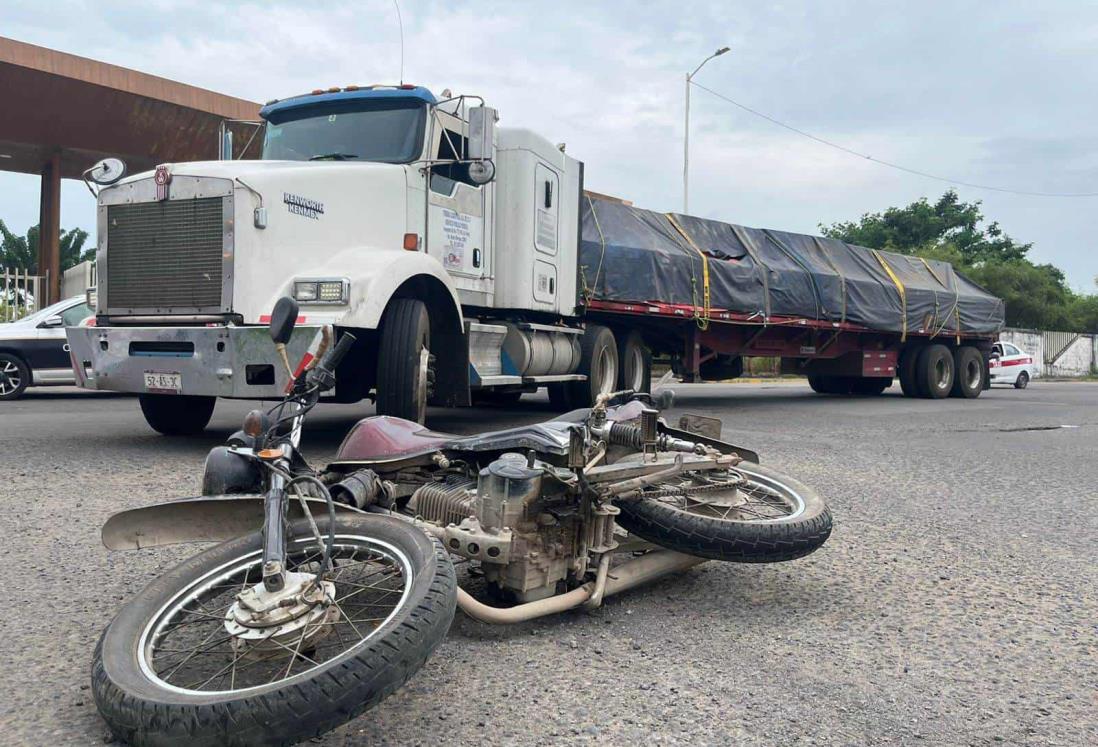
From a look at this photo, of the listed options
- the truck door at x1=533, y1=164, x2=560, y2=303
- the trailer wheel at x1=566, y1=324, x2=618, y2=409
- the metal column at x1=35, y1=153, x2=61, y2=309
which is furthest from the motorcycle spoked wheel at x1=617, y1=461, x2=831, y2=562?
the metal column at x1=35, y1=153, x2=61, y2=309

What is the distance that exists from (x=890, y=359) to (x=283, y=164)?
44.8 ft

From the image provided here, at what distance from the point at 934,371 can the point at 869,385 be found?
5.13 feet

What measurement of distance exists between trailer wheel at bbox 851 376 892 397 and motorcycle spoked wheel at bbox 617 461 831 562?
Result: 53.5ft

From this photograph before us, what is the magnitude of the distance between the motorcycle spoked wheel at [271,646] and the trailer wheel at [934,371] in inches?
683

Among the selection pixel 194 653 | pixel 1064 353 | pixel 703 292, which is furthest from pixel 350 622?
pixel 1064 353

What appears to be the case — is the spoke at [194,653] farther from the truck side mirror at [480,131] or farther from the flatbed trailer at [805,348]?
the flatbed trailer at [805,348]

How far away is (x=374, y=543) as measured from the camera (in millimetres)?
2590

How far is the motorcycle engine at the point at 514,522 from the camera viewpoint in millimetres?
2953

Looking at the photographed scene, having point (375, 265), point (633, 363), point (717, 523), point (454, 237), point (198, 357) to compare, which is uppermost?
point (454, 237)

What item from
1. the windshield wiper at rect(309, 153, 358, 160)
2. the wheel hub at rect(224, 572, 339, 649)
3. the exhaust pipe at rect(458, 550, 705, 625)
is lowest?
the exhaust pipe at rect(458, 550, 705, 625)

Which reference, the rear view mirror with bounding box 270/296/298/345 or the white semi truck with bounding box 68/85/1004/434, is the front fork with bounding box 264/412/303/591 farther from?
the white semi truck with bounding box 68/85/1004/434

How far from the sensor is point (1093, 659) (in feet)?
9.89

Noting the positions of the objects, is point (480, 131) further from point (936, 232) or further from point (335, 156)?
point (936, 232)

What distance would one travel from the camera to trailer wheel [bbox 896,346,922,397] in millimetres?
18188
